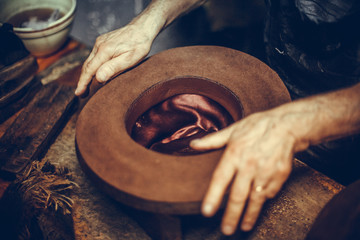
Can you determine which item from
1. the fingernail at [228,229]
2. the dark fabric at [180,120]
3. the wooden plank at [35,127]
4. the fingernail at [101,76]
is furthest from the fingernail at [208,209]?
the wooden plank at [35,127]

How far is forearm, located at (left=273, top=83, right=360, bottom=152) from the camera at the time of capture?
1042mm

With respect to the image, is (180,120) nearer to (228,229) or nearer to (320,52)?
(228,229)

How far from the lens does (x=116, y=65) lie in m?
1.41

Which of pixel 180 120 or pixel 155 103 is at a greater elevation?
pixel 155 103

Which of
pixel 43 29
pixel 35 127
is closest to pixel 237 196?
pixel 35 127

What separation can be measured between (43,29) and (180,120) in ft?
4.66

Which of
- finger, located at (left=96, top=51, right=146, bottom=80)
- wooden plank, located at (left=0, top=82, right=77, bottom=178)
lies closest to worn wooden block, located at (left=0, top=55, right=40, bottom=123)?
wooden plank, located at (left=0, top=82, right=77, bottom=178)

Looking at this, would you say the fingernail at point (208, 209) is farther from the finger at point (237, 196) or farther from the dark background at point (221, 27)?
the dark background at point (221, 27)

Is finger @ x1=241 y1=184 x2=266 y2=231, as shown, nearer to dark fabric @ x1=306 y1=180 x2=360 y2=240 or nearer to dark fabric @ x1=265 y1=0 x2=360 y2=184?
dark fabric @ x1=306 y1=180 x2=360 y2=240

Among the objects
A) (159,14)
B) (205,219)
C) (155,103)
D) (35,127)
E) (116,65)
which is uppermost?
(159,14)

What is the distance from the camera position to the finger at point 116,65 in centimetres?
140

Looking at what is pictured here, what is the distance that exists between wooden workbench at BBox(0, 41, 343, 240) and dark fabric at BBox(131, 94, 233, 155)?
0.43 metres

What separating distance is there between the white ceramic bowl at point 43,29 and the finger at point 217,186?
75.1 inches

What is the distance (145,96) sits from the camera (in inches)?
55.2
